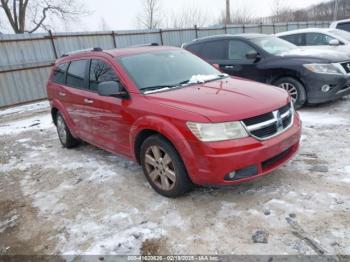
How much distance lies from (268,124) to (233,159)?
563 millimetres

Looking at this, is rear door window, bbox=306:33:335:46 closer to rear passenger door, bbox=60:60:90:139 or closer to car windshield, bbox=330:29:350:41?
car windshield, bbox=330:29:350:41

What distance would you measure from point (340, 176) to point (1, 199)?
4.33 metres

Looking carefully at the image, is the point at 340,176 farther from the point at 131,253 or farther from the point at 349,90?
the point at 349,90

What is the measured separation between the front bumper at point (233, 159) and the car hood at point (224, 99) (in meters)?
0.27

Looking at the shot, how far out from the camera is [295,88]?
6.55 m

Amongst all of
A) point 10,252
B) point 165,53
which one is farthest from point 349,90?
point 10,252

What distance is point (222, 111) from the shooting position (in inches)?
122

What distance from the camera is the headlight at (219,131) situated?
303cm

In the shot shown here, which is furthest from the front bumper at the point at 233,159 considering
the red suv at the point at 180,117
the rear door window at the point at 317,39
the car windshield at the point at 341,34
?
the car windshield at the point at 341,34

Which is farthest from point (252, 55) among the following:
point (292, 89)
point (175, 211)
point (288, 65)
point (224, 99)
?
point (175, 211)

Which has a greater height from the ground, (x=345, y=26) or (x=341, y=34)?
(x=345, y=26)

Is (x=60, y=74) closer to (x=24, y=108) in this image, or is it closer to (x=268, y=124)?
(x=268, y=124)

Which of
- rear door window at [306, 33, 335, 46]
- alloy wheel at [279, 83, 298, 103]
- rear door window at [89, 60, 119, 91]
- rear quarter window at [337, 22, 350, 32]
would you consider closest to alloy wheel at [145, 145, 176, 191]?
rear door window at [89, 60, 119, 91]

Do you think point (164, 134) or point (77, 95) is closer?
point (164, 134)
